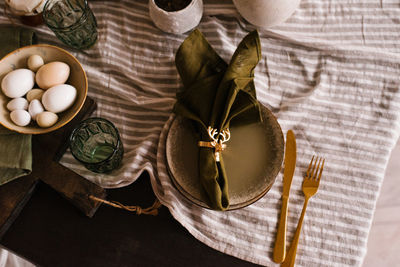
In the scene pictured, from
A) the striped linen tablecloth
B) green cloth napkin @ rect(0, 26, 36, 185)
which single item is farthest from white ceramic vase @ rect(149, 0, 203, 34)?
green cloth napkin @ rect(0, 26, 36, 185)

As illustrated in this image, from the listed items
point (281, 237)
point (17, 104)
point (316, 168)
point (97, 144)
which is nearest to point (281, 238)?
point (281, 237)

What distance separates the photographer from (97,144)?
1.71ft

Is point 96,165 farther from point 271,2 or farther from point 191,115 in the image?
point 271,2

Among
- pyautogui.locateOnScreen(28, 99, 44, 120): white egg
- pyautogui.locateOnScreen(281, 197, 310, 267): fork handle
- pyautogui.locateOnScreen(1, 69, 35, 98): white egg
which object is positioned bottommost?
pyautogui.locateOnScreen(281, 197, 310, 267): fork handle

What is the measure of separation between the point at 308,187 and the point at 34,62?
42cm

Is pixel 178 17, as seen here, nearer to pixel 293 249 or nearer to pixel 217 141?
pixel 217 141

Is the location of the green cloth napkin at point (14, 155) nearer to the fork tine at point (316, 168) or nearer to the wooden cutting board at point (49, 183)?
the wooden cutting board at point (49, 183)

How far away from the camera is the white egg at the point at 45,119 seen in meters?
0.46

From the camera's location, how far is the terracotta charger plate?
45 centimetres

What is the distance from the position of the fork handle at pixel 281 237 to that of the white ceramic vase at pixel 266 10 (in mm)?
256

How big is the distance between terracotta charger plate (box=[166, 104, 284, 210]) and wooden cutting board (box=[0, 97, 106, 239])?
0.11m

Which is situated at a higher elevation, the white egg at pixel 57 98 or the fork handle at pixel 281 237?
the white egg at pixel 57 98

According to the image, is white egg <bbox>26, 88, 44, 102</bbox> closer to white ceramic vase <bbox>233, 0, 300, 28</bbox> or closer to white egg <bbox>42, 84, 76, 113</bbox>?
white egg <bbox>42, 84, 76, 113</bbox>

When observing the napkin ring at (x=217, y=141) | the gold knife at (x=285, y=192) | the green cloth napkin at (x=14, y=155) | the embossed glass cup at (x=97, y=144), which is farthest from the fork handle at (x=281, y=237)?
the green cloth napkin at (x=14, y=155)
